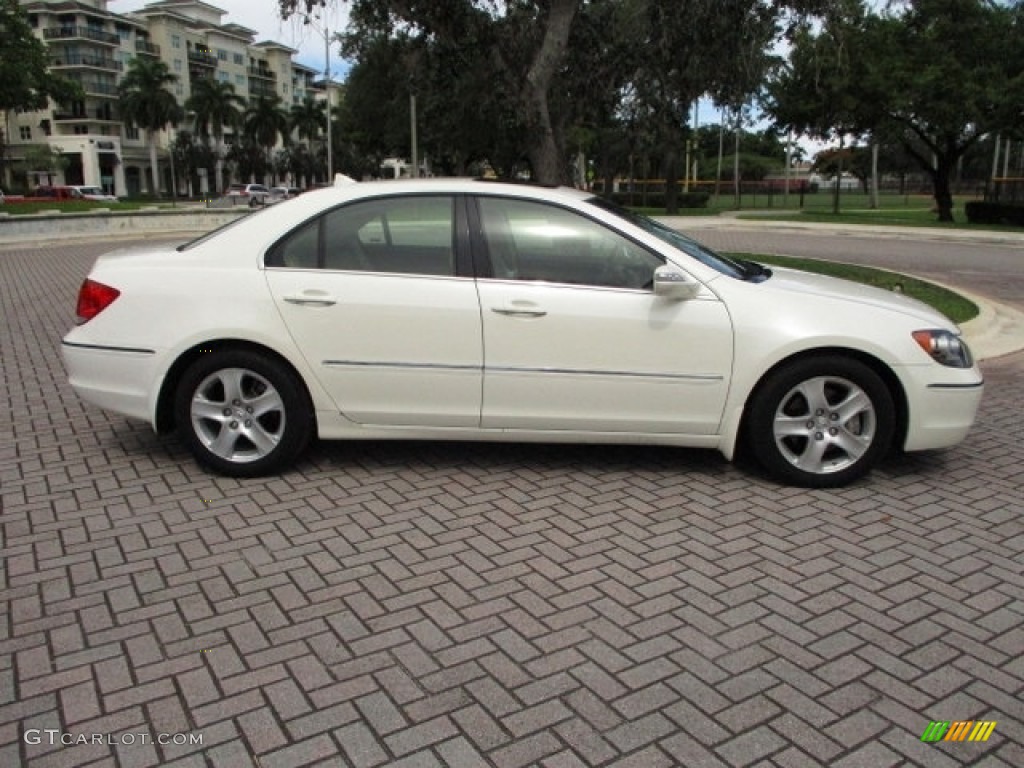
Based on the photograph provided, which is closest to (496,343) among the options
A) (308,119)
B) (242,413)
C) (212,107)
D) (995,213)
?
(242,413)

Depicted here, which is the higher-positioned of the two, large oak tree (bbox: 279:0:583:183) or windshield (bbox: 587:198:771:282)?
large oak tree (bbox: 279:0:583:183)

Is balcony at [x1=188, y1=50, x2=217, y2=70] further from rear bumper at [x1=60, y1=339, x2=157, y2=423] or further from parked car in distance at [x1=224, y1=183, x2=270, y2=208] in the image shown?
rear bumper at [x1=60, y1=339, x2=157, y2=423]

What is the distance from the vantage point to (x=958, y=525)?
429 cm

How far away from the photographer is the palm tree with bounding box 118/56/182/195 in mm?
84688

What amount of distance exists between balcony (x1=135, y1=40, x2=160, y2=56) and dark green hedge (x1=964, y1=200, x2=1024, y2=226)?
91403 millimetres

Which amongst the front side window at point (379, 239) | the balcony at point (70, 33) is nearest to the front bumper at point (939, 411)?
the front side window at point (379, 239)

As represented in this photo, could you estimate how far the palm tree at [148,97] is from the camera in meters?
84.7

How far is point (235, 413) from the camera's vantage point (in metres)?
4.76

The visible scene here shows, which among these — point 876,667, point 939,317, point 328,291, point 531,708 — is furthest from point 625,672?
point 939,317

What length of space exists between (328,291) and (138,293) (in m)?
1.07

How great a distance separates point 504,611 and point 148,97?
93279mm

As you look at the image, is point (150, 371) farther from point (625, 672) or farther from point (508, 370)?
point (625, 672)

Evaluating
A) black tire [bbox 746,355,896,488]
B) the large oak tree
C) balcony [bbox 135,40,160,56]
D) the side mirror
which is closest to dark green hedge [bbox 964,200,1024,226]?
the large oak tree

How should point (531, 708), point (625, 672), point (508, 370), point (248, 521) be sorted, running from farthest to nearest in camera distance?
point (508, 370), point (248, 521), point (625, 672), point (531, 708)
